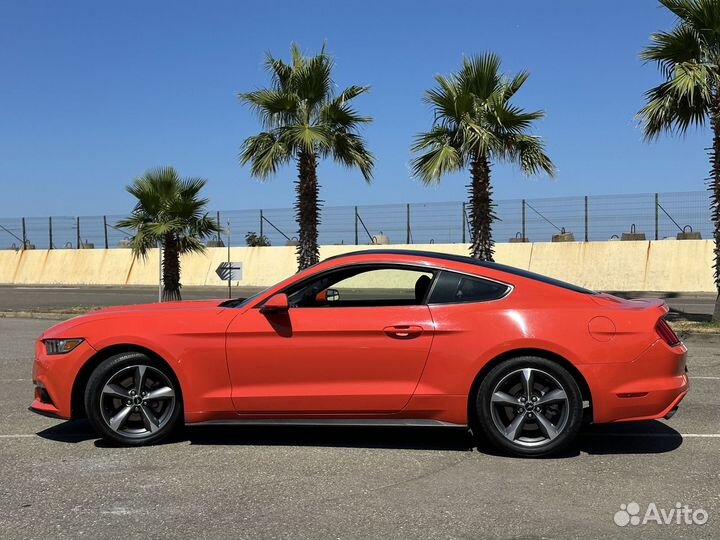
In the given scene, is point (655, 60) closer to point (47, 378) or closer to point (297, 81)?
point (297, 81)

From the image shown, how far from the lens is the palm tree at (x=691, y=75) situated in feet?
44.5

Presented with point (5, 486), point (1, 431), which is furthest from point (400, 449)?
point (1, 431)

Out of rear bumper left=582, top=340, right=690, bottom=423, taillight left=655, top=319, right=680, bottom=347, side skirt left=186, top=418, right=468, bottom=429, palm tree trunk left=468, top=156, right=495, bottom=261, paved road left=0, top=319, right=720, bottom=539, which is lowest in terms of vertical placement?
paved road left=0, top=319, right=720, bottom=539

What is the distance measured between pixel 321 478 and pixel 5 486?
199 cm

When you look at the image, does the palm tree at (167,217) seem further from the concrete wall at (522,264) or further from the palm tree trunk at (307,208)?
the concrete wall at (522,264)

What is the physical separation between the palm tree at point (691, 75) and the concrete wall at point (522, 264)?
9087mm

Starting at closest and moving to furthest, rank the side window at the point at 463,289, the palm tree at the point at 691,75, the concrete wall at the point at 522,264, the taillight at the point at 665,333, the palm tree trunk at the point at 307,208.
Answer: the taillight at the point at 665,333 < the side window at the point at 463,289 < the palm tree at the point at 691,75 < the palm tree trunk at the point at 307,208 < the concrete wall at the point at 522,264

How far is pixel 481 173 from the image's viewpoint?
16828 millimetres

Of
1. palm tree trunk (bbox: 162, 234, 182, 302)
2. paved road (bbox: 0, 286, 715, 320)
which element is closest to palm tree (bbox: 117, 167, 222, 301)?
palm tree trunk (bbox: 162, 234, 182, 302)

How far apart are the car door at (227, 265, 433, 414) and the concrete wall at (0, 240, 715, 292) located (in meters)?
19.9

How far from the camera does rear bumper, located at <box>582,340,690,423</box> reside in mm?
5027

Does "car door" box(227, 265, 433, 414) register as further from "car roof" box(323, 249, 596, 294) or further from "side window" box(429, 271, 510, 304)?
"car roof" box(323, 249, 596, 294)

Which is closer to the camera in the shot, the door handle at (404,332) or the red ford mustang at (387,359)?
the red ford mustang at (387,359)

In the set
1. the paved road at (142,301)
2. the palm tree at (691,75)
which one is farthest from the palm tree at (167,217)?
the palm tree at (691,75)
